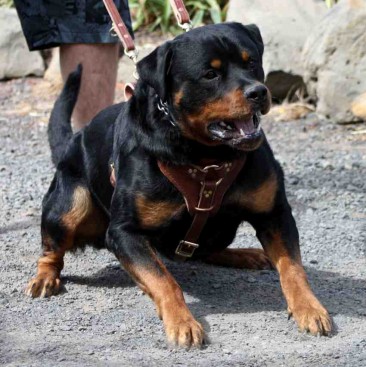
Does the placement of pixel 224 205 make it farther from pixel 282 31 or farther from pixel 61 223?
pixel 282 31

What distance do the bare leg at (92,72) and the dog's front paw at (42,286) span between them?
1.87 metres

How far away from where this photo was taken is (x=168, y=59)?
13.3ft

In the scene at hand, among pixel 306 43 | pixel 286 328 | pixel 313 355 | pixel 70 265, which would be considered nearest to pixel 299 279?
pixel 286 328

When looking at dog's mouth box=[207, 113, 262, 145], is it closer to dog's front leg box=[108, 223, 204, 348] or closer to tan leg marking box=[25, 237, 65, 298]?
dog's front leg box=[108, 223, 204, 348]

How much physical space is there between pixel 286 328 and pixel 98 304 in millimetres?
950

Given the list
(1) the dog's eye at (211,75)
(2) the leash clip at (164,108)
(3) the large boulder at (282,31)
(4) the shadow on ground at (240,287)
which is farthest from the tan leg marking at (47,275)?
(3) the large boulder at (282,31)

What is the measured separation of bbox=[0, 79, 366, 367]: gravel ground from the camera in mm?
3809

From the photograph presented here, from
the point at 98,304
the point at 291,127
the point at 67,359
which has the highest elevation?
the point at 67,359

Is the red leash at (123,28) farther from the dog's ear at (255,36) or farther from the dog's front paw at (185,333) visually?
the dog's front paw at (185,333)

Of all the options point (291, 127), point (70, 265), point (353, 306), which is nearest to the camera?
point (353, 306)

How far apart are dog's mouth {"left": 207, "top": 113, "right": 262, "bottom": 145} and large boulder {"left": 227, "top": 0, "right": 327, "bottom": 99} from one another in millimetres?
4825

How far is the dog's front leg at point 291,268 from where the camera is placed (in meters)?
4.00

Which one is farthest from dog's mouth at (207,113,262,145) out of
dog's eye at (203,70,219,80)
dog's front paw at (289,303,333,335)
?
dog's front paw at (289,303,333,335)

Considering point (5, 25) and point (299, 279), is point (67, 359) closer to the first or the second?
point (299, 279)
